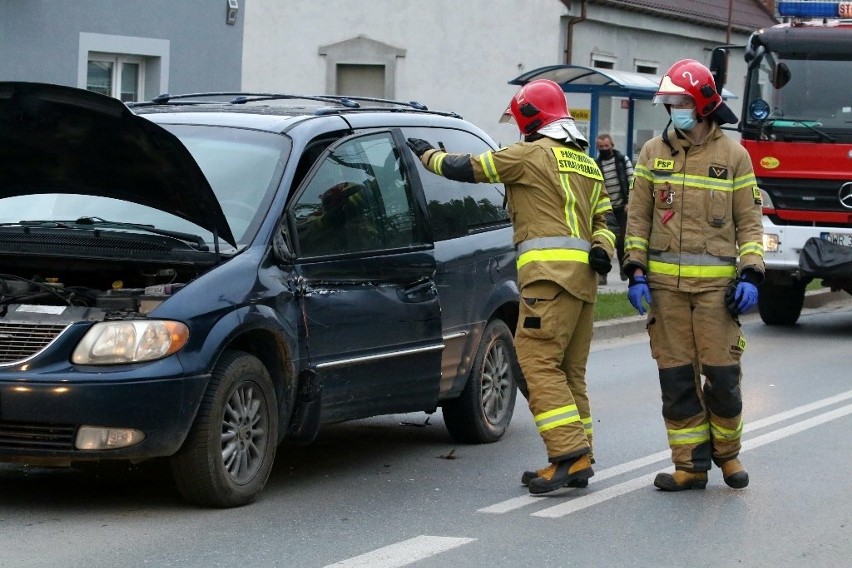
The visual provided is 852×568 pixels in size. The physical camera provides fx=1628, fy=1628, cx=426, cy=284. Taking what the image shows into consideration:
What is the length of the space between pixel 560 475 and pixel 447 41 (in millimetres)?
19688

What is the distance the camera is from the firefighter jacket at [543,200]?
7.15m

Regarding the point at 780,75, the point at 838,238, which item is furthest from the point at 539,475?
the point at 780,75

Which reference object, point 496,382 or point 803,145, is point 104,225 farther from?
point 803,145

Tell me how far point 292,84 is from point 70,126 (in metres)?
20.7

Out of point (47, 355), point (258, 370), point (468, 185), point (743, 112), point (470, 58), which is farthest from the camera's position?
point (470, 58)

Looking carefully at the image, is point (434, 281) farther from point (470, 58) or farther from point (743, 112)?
point (470, 58)

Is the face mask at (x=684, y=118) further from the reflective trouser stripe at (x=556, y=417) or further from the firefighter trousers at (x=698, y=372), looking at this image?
the reflective trouser stripe at (x=556, y=417)

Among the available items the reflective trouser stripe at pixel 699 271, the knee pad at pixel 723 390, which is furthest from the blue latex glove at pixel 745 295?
the knee pad at pixel 723 390

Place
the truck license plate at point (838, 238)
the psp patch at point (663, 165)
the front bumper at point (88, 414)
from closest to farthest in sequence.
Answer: the front bumper at point (88, 414) < the psp patch at point (663, 165) < the truck license plate at point (838, 238)

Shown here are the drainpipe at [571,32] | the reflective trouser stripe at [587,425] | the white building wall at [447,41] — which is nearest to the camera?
the reflective trouser stripe at [587,425]

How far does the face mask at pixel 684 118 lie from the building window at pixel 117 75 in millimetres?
9882

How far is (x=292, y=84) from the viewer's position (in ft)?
89.5

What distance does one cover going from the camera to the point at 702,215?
7.34 m

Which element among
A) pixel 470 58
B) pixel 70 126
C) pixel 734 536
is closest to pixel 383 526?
pixel 734 536
